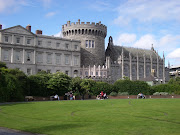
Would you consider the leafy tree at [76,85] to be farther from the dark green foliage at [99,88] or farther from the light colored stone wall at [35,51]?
the light colored stone wall at [35,51]

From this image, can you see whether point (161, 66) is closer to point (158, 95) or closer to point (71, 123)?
point (158, 95)

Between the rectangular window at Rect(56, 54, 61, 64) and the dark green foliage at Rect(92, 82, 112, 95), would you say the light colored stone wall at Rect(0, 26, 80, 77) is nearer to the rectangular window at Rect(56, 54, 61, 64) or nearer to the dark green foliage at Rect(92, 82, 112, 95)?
the rectangular window at Rect(56, 54, 61, 64)

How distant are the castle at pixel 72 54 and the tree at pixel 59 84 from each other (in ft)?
69.5

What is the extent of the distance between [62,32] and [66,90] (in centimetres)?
3766

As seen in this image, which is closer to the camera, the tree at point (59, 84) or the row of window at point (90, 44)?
the tree at point (59, 84)

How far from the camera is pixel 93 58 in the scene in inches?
3174

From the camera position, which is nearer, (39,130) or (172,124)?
(39,130)

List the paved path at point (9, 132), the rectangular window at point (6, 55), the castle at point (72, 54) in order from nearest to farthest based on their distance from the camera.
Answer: the paved path at point (9, 132), the rectangular window at point (6, 55), the castle at point (72, 54)

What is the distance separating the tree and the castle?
21.2 metres

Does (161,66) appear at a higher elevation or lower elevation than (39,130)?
higher

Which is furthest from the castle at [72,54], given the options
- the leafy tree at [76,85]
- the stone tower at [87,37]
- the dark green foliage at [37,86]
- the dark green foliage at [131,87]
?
the dark green foliage at [37,86]

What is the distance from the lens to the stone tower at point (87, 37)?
7994 centimetres

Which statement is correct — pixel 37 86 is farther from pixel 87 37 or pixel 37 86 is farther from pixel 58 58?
pixel 87 37

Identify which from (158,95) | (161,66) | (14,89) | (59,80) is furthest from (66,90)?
(161,66)
